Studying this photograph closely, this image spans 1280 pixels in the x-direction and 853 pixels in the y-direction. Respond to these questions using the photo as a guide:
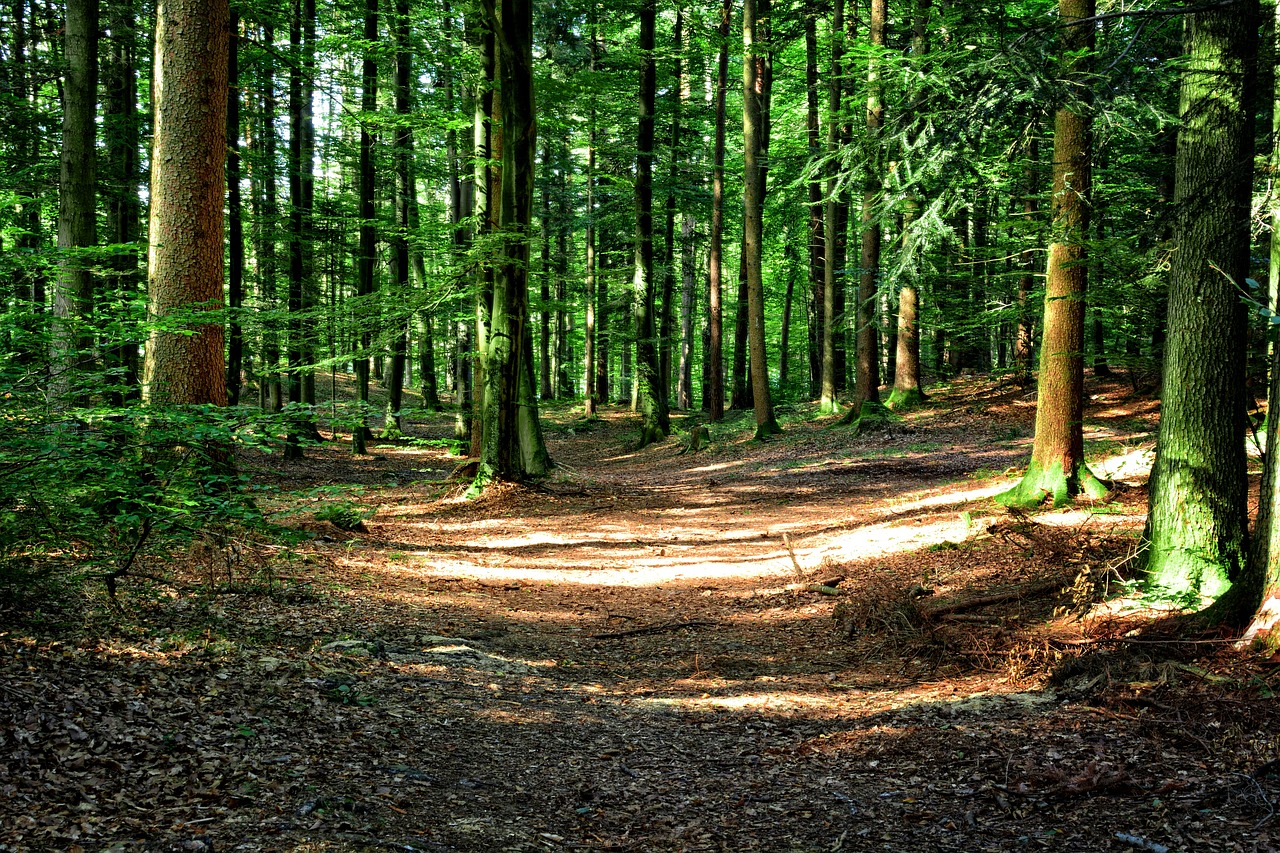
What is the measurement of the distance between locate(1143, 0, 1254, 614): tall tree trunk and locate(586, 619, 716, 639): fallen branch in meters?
3.71

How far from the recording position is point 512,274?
12680 millimetres

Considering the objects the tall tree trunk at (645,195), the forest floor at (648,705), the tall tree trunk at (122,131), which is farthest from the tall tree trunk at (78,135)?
the tall tree trunk at (645,195)

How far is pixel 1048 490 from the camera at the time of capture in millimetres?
9258

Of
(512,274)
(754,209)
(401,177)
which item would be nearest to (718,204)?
(754,209)

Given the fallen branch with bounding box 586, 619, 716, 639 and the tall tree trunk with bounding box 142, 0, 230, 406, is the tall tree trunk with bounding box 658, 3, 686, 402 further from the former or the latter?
the tall tree trunk with bounding box 142, 0, 230, 406

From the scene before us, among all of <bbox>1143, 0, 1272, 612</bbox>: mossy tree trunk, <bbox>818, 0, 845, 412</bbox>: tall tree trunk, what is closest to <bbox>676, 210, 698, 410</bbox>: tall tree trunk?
<bbox>818, 0, 845, 412</bbox>: tall tree trunk

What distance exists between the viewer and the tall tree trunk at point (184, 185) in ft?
22.3

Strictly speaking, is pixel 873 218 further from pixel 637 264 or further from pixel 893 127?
pixel 637 264

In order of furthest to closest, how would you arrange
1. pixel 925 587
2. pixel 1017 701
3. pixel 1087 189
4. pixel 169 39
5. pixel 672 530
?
pixel 672 530, pixel 1087 189, pixel 925 587, pixel 169 39, pixel 1017 701

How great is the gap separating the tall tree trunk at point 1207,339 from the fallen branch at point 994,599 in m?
0.97

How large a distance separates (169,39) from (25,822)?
6.65 m

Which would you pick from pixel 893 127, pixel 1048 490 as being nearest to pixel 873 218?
pixel 893 127

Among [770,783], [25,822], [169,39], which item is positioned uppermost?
[169,39]

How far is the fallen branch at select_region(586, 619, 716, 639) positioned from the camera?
6988 millimetres
